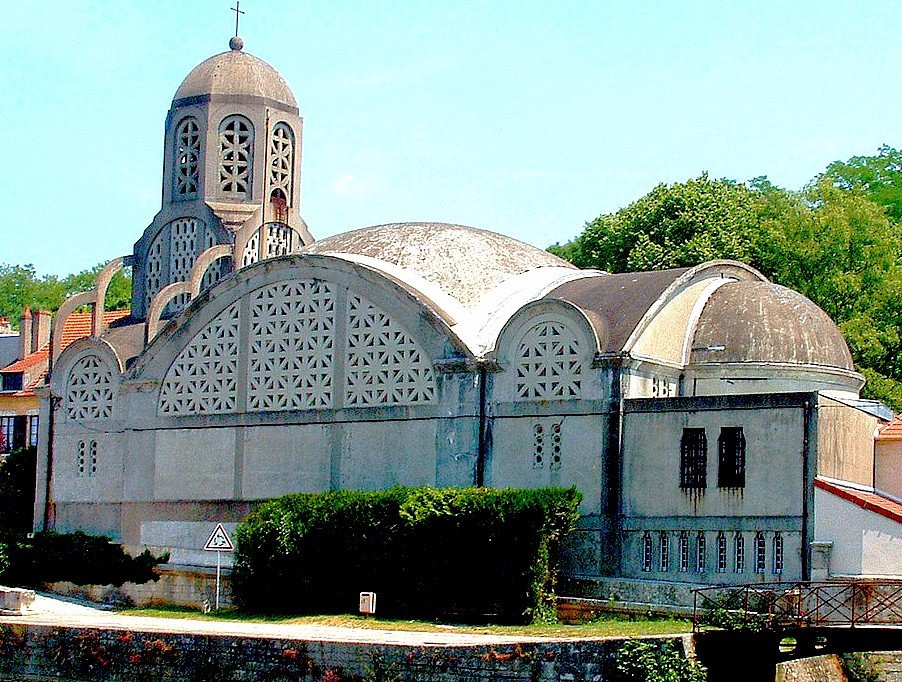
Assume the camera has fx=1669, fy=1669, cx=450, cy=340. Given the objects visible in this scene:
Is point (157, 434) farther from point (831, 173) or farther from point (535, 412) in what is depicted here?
point (831, 173)

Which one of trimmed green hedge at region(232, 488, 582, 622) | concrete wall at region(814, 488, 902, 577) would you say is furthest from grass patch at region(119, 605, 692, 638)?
concrete wall at region(814, 488, 902, 577)

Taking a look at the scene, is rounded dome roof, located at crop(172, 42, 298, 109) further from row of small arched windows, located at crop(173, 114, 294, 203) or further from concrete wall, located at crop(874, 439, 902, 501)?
concrete wall, located at crop(874, 439, 902, 501)

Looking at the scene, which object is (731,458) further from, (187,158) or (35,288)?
(35,288)

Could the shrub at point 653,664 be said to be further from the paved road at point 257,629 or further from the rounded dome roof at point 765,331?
the rounded dome roof at point 765,331

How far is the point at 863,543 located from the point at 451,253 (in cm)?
1511

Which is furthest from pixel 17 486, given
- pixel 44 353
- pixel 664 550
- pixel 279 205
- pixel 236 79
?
pixel 664 550

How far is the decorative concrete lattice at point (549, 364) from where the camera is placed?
134 ft

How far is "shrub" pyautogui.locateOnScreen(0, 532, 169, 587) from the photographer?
45.9m

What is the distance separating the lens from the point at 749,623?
30.4 meters

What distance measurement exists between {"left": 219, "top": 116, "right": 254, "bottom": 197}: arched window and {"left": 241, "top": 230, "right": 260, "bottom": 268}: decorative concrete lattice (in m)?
2.24

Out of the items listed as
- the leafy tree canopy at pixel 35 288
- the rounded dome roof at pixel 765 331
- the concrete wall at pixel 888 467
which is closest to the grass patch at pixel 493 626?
the concrete wall at pixel 888 467

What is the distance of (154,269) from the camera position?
54.5 meters

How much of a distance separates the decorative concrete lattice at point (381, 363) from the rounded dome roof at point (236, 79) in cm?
1229

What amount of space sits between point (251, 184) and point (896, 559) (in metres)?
25.7
